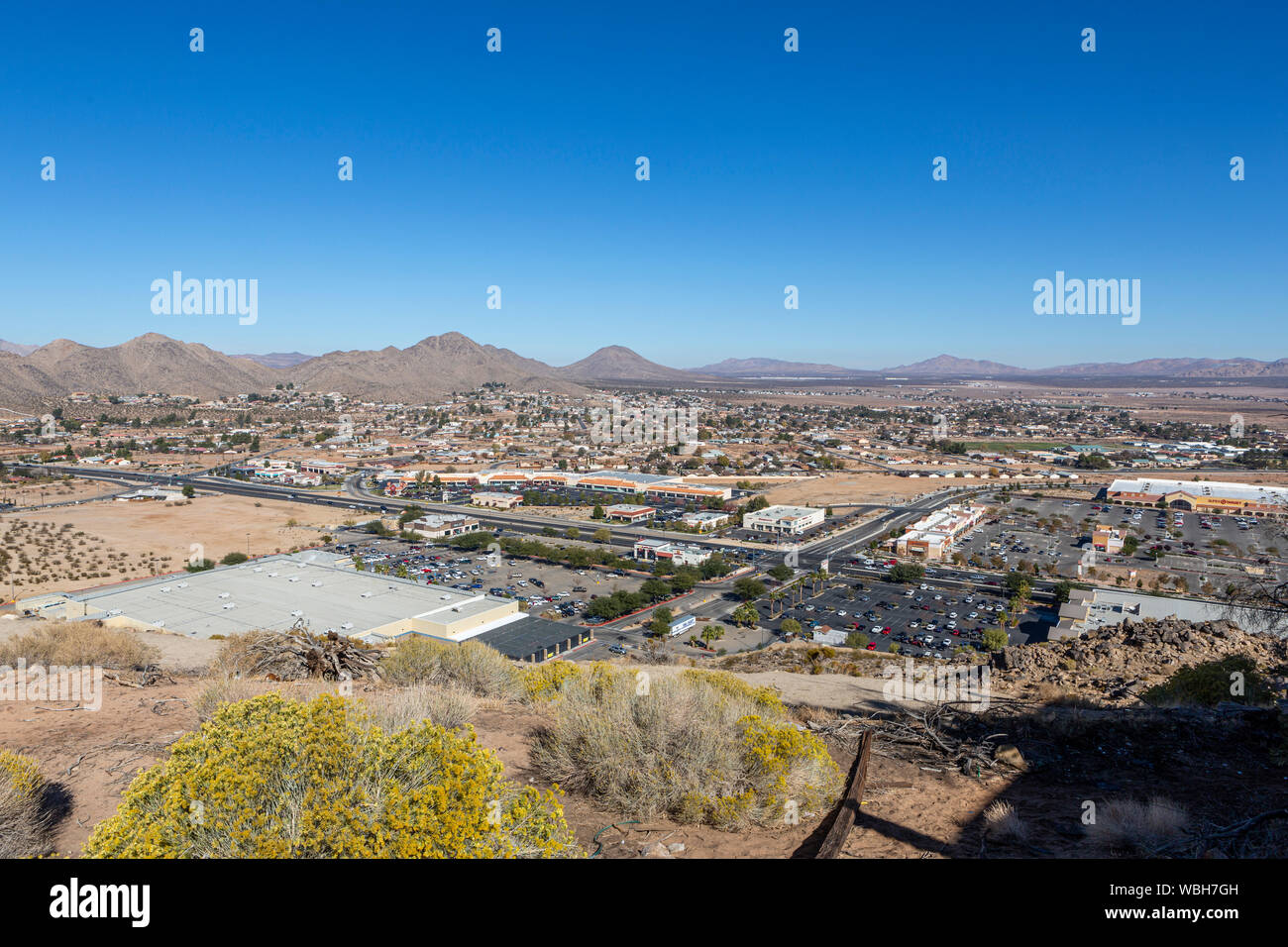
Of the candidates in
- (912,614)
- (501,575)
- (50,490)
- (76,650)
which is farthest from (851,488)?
(50,490)

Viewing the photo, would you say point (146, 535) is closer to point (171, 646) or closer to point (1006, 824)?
point (171, 646)

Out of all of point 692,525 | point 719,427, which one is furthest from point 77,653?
point 719,427

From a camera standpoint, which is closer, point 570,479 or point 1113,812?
point 1113,812

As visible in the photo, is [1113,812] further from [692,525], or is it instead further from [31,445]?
[31,445]

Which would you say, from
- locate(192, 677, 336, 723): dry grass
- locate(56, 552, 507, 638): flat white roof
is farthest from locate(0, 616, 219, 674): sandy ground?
locate(192, 677, 336, 723): dry grass

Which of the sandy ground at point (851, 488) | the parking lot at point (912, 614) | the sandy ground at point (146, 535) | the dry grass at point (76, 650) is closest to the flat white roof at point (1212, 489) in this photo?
the sandy ground at point (851, 488)

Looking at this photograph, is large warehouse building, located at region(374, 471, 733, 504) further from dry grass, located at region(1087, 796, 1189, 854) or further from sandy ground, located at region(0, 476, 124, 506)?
dry grass, located at region(1087, 796, 1189, 854)
